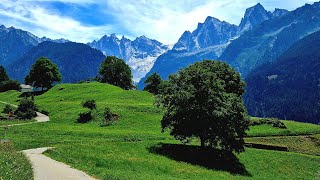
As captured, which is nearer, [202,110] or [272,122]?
[202,110]

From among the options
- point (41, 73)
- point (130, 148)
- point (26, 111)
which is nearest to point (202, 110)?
point (130, 148)

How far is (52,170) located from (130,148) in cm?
1863

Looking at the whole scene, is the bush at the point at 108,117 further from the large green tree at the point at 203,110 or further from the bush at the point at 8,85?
the bush at the point at 8,85

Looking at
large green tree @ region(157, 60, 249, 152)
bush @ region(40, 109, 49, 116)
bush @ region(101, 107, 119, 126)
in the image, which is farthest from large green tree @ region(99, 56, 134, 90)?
large green tree @ region(157, 60, 249, 152)

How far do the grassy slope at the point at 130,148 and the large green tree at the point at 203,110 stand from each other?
4.55 m

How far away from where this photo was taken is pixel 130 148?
5381 cm

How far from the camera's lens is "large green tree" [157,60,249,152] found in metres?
56.5

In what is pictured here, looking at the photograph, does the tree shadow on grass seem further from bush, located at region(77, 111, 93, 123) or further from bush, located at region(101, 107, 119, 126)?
bush, located at region(77, 111, 93, 123)

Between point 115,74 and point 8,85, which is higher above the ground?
point 115,74

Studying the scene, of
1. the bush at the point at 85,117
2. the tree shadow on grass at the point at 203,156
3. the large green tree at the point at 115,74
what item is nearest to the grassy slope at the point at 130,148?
the tree shadow on grass at the point at 203,156

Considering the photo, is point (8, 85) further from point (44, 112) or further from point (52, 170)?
point (52, 170)

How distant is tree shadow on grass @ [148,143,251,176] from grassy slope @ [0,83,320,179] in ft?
2.15

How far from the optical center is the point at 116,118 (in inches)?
3393

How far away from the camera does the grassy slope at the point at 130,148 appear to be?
44.0 m
